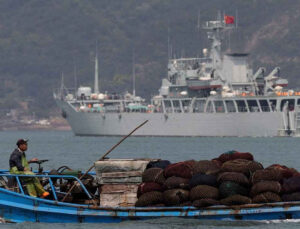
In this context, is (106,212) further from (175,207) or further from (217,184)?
(217,184)

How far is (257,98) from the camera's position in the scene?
122m

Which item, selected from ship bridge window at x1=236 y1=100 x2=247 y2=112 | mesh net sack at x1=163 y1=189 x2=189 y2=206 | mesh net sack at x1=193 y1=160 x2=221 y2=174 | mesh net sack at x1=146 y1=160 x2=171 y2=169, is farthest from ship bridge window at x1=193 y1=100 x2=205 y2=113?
mesh net sack at x1=163 y1=189 x2=189 y2=206

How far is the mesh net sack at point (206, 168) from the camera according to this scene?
94.8 feet

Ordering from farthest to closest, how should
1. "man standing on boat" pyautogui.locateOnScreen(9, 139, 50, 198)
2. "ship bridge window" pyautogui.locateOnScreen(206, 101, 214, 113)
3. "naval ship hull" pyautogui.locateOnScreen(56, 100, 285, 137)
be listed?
"ship bridge window" pyautogui.locateOnScreen(206, 101, 214, 113), "naval ship hull" pyautogui.locateOnScreen(56, 100, 285, 137), "man standing on boat" pyautogui.locateOnScreen(9, 139, 50, 198)

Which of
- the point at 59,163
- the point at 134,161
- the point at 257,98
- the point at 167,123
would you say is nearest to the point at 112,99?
the point at 167,123

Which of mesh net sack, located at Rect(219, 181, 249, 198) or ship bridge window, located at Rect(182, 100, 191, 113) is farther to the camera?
ship bridge window, located at Rect(182, 100, 191, 113)

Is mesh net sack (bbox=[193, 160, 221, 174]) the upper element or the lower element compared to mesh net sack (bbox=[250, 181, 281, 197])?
upper

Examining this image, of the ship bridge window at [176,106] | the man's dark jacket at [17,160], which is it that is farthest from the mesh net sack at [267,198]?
the ship bridge window at [176,106]

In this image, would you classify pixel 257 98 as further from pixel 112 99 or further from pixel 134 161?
pixel 134 161

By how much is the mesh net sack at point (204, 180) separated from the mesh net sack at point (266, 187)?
44.5 inches

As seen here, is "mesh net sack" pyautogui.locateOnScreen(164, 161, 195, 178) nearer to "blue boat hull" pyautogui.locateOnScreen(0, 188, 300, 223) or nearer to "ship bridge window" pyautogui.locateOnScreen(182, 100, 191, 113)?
"blue boat hull" pyautogui.locateOnScreen(0, 188, 300, 223)

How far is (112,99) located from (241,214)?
385 ft

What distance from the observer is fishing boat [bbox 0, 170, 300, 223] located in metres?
27.5

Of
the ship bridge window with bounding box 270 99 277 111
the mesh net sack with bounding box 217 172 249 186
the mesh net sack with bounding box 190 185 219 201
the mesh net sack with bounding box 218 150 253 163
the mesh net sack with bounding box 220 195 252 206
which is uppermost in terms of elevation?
the ship bridge window with bounding box 270 99 277 111
